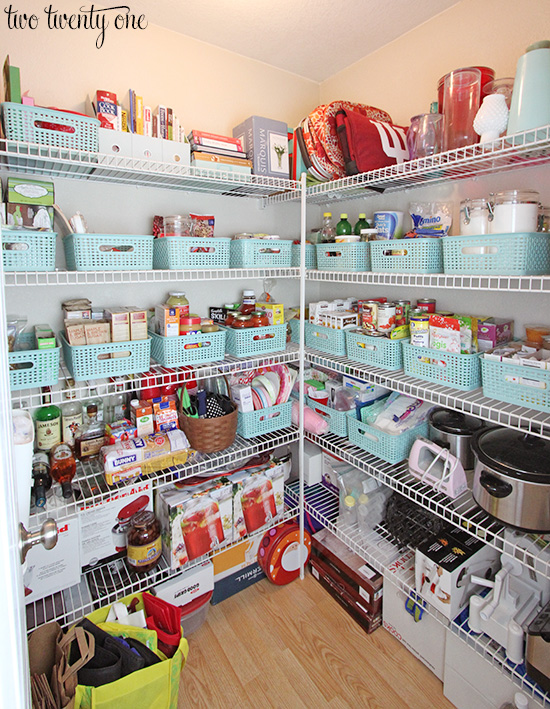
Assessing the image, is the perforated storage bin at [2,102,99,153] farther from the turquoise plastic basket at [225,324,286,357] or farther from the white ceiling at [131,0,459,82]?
the turquoise plastic basket at [225,324,286,357]

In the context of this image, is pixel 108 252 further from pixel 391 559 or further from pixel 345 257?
pixel 391 559

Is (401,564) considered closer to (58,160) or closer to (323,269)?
(323,269)

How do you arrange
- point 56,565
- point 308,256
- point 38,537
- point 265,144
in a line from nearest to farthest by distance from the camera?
point 38,537, point 56,565, point 265,144, point 308,256

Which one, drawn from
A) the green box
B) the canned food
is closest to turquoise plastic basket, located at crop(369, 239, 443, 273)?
the canned food

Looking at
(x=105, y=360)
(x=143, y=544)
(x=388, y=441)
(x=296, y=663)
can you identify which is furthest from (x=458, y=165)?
(x=296, y=663)

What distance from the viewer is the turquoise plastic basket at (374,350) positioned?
66.5 inches

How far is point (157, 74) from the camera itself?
175 centimetres

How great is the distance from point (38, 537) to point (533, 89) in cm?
159

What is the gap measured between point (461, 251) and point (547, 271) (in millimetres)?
261

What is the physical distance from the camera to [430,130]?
4.90 feet

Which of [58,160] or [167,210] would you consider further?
[167,210]

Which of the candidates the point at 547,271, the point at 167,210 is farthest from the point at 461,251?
the point at 167,210

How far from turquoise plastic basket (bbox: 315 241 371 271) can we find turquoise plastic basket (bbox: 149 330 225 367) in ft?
2.00

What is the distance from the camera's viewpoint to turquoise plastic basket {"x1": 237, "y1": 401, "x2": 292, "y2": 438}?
1.90 meters
